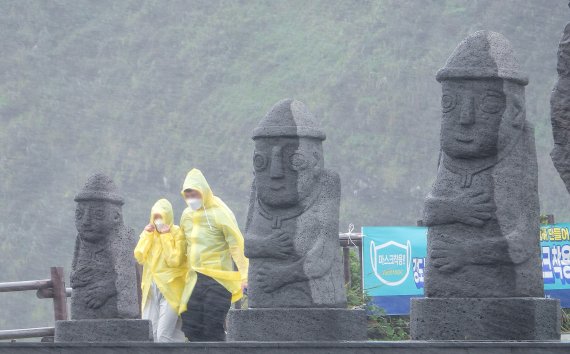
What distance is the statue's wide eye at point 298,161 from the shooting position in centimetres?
1170

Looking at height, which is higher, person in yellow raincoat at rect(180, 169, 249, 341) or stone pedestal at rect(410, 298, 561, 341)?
person in yellow raincoat at rect(180, 169, 249, 341)

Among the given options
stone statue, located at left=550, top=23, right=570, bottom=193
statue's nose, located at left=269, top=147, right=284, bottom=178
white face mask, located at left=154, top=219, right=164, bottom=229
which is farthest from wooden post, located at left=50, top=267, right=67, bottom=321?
stone statue, located at left=550, top=23, right=570, bottom=193

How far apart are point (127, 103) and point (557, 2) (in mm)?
12924

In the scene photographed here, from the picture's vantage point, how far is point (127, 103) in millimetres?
45375

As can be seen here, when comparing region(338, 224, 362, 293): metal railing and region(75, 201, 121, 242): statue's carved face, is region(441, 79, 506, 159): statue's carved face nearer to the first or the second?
region(75, 201, 121, 242): statue's carved face

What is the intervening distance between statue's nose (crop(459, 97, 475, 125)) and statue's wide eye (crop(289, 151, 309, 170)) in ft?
5.18

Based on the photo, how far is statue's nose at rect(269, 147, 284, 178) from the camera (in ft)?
38.3

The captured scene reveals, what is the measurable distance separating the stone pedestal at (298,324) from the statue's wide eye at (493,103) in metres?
1.97

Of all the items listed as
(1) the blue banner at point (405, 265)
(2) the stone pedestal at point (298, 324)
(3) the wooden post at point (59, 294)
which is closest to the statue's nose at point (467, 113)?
(2) the stone pedestal at point (298, 324)

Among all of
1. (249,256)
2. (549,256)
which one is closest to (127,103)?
(549,256)

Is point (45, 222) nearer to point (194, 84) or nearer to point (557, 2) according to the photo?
point (194, 84)

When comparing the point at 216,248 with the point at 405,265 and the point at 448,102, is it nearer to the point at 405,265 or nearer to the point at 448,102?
the point at 405,265

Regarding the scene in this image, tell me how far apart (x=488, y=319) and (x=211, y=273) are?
3906 millimetres

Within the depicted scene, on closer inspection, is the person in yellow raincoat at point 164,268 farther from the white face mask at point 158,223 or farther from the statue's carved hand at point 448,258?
the statue's carved hand at point 448,258
